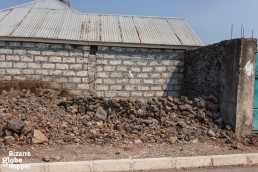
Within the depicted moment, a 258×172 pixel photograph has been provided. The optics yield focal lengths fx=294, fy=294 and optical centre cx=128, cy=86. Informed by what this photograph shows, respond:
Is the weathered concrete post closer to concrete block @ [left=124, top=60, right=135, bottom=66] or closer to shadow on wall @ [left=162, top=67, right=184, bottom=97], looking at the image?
shadow on wall @ [left=162, top=67, right=184, bottom=97]

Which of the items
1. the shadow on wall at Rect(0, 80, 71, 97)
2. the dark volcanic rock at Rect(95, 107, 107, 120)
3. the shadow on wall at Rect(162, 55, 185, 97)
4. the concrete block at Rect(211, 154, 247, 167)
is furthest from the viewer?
the shadow on wall at Rect(162, 55, 185, 97)

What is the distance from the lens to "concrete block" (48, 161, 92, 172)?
454 centimetres

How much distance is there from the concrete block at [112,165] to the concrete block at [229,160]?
1.52 m

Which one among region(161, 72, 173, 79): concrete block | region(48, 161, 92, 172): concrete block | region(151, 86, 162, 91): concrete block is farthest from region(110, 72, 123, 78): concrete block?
region(48, 161, 92, 172): concrete block

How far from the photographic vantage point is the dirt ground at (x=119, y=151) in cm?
512

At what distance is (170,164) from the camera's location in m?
4.95

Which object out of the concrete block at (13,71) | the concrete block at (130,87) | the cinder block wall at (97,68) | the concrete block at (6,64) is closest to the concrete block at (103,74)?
the cinder block wall at (97,68)

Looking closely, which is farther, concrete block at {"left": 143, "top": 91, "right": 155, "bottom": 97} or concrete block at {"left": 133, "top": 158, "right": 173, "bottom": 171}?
concrete block at {"left": 143, "top": 91, "right": 155, "bottom": 97}

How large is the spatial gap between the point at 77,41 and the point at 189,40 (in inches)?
170

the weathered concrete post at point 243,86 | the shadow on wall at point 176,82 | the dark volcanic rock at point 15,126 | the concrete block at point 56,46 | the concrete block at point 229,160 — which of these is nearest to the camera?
the concrete block at point 229,160

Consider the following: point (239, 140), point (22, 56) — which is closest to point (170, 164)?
point (239, 140)

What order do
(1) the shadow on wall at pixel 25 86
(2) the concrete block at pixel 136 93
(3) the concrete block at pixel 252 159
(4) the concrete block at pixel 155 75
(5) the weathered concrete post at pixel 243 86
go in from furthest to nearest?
(4) the concrete block at pixel 155 75 < (2) the concrete block at pixel 136 93 < (1) the shadow on wall at pixel 25 86 < (5) the weathered concrete post at pixel 243 86 < (3) the concrete block at pixel 252 159

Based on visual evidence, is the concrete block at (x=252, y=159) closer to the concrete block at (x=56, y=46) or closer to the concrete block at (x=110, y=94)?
the concrete block at (x=110, y=94)

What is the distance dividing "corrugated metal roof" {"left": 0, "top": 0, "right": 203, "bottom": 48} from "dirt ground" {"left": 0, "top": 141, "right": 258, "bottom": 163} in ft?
16.8
